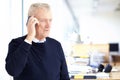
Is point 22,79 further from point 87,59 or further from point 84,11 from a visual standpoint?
point 84,11

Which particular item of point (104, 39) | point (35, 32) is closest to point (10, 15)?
point (35, 32)

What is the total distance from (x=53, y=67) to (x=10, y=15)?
74 centimetres

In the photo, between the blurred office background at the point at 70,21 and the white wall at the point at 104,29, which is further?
the white wall at the point at 104,29

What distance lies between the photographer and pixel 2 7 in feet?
5.49

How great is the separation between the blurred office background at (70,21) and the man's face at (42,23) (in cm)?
46

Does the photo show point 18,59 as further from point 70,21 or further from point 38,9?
point 70,21

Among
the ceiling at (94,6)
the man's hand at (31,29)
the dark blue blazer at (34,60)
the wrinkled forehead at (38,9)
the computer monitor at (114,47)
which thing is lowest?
the computer monitor at (114,47)

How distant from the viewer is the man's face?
50.9 inches

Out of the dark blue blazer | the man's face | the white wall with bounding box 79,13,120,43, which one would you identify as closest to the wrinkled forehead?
the man's face

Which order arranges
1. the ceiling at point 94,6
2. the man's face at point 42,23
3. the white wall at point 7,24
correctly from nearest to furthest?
the man's face at point 42,23
the white wall at point 7,24
the ceiling at point 94,6

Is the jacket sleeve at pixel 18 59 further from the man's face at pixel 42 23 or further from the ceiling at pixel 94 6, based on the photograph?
the ceiling at pixel 94 6

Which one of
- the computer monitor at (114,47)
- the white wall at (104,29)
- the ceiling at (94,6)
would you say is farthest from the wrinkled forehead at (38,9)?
the white wall at (104,29)

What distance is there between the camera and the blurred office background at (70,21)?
175 cm

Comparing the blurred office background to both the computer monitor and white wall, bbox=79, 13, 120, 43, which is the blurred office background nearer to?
white wall, bbox=79, 13, 120, 43
